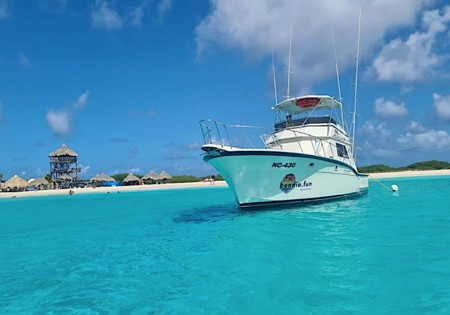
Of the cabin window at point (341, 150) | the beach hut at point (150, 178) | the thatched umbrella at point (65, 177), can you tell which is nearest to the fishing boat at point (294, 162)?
the cabin window at point (341, 150)

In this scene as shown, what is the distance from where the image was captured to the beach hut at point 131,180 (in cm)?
6900

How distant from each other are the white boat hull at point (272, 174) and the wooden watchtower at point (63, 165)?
2314 inches

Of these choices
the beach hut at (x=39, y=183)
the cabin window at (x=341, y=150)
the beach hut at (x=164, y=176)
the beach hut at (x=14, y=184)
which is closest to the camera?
the cabin window at (x=341, y=150)

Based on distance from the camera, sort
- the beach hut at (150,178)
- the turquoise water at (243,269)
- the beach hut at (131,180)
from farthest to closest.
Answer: the beach hut at (150,178), the beach hut at (131,180), the turquoise water at (243,269)

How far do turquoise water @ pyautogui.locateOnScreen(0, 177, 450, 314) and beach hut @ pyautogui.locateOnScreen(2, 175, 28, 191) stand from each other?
61.7m

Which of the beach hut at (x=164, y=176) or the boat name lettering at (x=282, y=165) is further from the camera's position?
the beach hut at (x=164, y=176)

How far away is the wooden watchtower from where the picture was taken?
65062mm

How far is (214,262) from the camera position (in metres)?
7.23

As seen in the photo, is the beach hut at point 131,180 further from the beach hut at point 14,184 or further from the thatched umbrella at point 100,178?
the beach hut at point 14,184

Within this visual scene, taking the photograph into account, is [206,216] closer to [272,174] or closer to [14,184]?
[272,174]

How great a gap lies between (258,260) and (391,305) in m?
3.09

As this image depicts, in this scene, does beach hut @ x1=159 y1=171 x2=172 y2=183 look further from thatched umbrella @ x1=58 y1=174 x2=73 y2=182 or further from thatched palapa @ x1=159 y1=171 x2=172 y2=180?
thatched umbrella @ x1=58 y1=174 x2=73 y2=182

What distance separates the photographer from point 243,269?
21.5 ft

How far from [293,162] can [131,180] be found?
193ft
